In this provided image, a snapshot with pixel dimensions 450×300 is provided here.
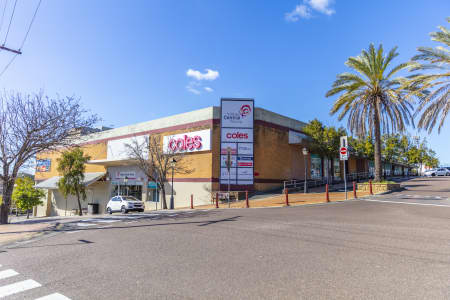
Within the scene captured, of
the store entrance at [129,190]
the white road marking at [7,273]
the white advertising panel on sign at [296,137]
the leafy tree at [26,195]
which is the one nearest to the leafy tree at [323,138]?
the white advertising panel on sign at [296,137]

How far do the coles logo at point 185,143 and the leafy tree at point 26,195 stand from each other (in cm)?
2348

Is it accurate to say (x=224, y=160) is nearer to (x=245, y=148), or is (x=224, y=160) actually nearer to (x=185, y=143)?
(x=245, y=148)

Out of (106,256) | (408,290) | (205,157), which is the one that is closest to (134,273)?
(106,256)

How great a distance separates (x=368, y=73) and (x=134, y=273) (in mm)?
22748

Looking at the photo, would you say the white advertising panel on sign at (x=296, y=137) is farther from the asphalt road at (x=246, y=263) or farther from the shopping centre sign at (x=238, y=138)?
the asphalt road at (x=246, y=263)

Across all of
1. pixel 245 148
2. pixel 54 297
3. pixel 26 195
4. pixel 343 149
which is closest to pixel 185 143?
pixel 245 148

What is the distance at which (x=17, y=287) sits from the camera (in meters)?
4.45

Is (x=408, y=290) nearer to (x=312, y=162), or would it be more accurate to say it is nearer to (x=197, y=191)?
(x=197, y=191)

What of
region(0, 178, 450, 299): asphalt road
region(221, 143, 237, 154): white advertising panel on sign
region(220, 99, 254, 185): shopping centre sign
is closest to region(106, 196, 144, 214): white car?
region(220, 99, 254, 185): shopping centre sign

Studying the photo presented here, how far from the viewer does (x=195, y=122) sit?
2694 cm

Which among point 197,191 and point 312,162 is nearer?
point 197,191

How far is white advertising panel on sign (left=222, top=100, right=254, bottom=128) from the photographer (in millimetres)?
25969

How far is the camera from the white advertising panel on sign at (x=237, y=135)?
25.7 metres

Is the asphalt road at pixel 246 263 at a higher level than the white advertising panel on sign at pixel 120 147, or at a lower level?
lower
